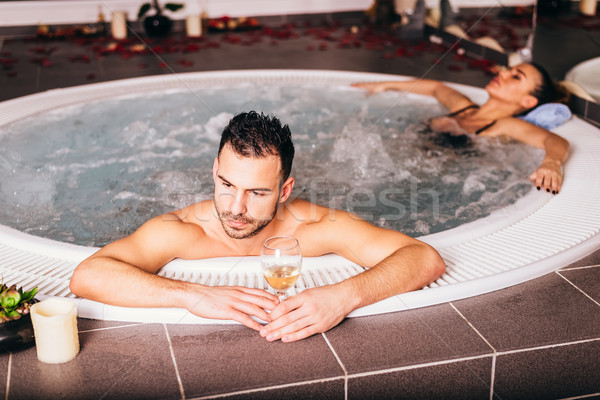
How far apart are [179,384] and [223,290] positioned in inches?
11.5

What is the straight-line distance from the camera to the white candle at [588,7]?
142 inches

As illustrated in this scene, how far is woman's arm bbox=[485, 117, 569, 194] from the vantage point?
93.4 inches

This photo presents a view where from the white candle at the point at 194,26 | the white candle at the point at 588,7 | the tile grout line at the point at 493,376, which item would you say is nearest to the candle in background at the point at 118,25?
the white candle at the point at 194,26

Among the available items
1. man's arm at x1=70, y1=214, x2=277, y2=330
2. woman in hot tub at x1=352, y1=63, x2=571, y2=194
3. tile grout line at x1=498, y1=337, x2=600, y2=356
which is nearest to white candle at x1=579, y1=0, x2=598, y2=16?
woman in hot tub at x1=352, y1=63, x2=571, y2=194

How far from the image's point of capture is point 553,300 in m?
1.68

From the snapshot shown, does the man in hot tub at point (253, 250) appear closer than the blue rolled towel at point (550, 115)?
Yes

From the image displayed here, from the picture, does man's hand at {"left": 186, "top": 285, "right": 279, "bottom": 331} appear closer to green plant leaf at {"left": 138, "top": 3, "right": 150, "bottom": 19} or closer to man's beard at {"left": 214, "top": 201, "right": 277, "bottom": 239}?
man's beard at {"left": 214, "top": 201, "right": 277, "bottom": 239}

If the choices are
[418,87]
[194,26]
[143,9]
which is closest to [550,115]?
[418,87]

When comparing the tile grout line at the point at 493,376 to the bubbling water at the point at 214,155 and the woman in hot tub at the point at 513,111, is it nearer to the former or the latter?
the bubbling water at the point at 214,155

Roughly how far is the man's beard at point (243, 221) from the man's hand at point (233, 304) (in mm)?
202

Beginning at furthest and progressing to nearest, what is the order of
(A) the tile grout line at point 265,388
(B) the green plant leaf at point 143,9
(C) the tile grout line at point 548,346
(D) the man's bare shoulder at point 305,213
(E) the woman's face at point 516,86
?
1. (B) the green plant leaf at point 143,9
2. (E) the woman's face at point 516,86
3. (D) the man's bare shoulder at point 305,213
4. (C) the tile grout line at point 548,346
5. (A) the tile grout line at point 265,388

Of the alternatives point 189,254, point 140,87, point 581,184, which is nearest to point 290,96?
point 140,87

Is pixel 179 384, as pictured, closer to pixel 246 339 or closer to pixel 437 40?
pixel 246 339

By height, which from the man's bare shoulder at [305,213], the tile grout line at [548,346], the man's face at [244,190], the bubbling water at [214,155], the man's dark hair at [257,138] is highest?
the man's dark hair at [257,138]
